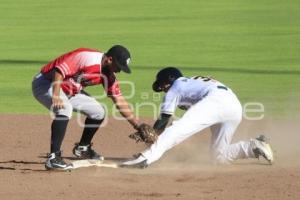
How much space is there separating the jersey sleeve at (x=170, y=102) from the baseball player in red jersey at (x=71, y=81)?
0.50 meters

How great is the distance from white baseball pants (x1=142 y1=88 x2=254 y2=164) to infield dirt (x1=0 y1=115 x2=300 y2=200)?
18cm

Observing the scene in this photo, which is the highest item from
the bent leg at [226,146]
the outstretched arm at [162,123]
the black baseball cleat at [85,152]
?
the outstretched arm at [162,123]

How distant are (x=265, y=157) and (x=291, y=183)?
0.93m

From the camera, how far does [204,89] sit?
9414 mm

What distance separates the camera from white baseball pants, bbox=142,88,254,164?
9.00 m

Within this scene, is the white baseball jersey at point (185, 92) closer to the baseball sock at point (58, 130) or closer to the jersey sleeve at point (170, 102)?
the jersey sleeve at point (170, 102)

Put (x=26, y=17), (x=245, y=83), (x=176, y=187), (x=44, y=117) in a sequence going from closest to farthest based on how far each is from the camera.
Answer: (x=176, y=187), (x=44, y=117), (x=245, y=83), (x=26, y=17)

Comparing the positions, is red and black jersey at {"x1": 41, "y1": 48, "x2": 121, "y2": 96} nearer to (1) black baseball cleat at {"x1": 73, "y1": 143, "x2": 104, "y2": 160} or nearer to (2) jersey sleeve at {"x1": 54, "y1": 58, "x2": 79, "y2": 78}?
(2) jersey sleeve at {"x1": 54, "y1": 58, "x2": 79, "y2": 78}

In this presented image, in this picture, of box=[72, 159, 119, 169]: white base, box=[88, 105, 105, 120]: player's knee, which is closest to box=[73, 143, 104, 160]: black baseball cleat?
box=[72, 159, 119, 169]: white base

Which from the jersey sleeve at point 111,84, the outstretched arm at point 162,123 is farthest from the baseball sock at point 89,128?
the outstretched arm at point 162,123

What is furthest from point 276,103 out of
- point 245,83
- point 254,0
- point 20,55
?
point 254,0

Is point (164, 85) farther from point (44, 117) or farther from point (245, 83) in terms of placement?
point (245, 83)

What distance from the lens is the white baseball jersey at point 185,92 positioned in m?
9.02

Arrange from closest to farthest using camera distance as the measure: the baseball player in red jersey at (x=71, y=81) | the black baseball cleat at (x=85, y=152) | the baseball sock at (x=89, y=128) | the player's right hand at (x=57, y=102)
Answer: the player's right hand at (x=57, y=102) < the baseball player in red jersey at (x=71, y=81) < the baseball sock at (x=89, y=128) < the black baseball cleat at (x=85, y=152)
